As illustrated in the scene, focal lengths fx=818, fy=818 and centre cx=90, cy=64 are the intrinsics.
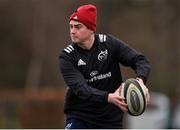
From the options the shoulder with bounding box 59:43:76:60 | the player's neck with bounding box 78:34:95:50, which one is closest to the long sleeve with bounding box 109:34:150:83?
the player's neck with bounding box 78:34:95:50

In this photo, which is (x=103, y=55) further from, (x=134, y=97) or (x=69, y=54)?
(x=134, y=97)

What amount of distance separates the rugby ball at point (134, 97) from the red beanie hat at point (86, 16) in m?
1.06

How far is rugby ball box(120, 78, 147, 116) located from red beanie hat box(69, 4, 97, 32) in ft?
3.48

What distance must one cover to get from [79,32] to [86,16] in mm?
269

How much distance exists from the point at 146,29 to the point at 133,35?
57.2 inches

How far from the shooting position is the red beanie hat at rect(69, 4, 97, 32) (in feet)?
34.3

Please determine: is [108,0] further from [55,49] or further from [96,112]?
[96,112]

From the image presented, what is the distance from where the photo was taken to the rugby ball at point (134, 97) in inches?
384

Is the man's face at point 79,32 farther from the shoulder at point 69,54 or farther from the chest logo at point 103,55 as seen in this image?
the chest logo at point 103,55

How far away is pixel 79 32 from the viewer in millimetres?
10383

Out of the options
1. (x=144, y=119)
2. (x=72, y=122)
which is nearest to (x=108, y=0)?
(x=144, y=119)

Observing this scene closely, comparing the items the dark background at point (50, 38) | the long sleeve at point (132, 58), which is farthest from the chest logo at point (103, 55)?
the dark background at point (50, 38)

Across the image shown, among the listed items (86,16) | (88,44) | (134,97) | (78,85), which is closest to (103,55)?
(88,44)

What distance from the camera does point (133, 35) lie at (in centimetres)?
4728
